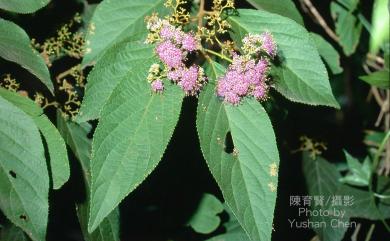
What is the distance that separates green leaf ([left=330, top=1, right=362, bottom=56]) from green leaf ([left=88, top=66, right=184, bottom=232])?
1253 millimetres

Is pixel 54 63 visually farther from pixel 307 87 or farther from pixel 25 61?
pixel 307 87

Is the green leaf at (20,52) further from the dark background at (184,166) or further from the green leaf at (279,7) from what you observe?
the green leaf at (279,7)

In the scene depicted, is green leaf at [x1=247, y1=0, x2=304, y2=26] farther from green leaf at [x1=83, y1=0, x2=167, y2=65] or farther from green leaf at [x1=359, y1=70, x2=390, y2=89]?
green leaf at [x1=359, y1=70, x2=390, y2=89]

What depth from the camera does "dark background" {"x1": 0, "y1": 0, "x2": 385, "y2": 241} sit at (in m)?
1.58

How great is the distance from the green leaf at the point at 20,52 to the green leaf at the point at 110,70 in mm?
114

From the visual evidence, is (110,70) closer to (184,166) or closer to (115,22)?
(115,22)

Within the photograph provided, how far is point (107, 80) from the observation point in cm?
117

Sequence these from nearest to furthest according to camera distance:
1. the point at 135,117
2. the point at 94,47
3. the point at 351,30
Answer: the point at 135,117 < the point at 94,47 < the point at 351,30

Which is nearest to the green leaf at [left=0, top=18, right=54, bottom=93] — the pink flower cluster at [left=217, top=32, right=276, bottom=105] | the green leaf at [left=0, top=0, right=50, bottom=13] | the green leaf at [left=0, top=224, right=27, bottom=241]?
the green leaf at [left=0, top=0, right=50, bottom=13]

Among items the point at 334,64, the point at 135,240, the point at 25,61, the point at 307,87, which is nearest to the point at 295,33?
the point at 307,87

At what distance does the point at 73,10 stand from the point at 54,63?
0.23 meters

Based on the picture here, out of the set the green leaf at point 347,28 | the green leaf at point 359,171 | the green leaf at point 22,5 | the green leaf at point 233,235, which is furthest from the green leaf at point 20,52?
the green leaf at point 359,171

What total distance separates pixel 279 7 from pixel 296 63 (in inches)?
12.6

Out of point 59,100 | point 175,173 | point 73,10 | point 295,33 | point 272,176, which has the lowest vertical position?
point 175,173
